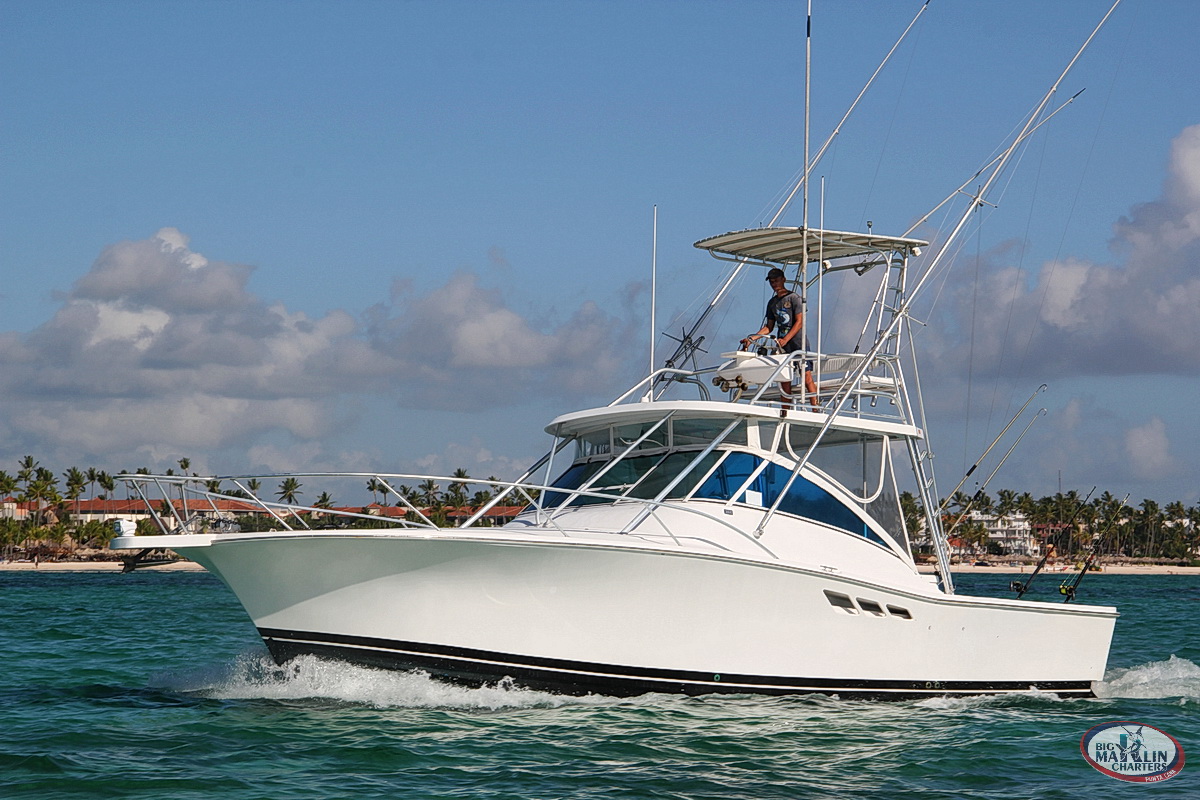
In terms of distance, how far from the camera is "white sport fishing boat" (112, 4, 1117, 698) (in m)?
9.56

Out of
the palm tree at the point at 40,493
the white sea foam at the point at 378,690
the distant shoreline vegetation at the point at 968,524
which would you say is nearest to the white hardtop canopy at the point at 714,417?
the white sea foam at the point at 378,690

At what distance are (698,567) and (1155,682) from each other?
7.43 m

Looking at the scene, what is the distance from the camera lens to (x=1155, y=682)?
46.1ft

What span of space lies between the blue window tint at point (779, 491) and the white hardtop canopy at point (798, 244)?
2641mm

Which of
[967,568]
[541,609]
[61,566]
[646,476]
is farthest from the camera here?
[967,568]

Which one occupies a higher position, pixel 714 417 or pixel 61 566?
pixel 714 417

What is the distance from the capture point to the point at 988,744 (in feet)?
31.7

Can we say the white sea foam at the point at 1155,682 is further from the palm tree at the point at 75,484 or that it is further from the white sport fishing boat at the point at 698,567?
the palm tree at the point at 75,484

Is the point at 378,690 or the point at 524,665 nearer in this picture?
the point at 524,665

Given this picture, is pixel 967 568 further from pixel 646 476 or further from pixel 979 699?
pixel 646 476

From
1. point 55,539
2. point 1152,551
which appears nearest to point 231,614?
point 55,539

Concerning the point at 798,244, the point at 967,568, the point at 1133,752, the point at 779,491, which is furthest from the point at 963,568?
the point at 1133,752

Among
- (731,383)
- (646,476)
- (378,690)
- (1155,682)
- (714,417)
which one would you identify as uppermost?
(731,383)

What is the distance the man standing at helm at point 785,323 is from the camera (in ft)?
41.0
